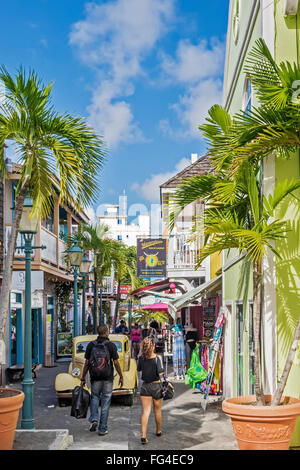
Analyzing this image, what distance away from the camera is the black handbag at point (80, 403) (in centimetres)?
891

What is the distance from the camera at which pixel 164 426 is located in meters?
9.93

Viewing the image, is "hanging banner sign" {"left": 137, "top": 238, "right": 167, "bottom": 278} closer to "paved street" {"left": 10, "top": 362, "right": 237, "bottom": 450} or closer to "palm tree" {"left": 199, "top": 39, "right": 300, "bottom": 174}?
"paved street" {"left": 10, "top": 362, "right": 237, "bottom": 450}

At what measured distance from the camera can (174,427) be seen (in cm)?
985

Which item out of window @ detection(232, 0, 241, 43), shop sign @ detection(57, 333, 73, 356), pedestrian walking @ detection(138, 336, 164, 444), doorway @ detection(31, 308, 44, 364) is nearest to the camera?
pedestrian walking @ detection(138, 336, 164, 444)

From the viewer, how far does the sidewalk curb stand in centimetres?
761

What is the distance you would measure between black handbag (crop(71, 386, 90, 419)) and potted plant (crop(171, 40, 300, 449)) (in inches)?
113

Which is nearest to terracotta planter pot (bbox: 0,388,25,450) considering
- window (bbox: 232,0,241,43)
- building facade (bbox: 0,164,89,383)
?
building facade (bbox: 0,164,89,383)

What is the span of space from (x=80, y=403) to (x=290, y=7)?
6.18 metres

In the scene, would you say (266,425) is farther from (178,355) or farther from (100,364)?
(178,355)

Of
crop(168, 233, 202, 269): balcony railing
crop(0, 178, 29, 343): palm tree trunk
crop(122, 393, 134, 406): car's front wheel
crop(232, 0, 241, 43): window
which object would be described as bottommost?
crop(122, 393, 134, 406): car's front wheel

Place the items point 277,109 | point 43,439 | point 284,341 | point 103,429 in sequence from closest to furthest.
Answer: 1. point 277,109
2. point 284,341
3. point 43,439
4. point 103,429
